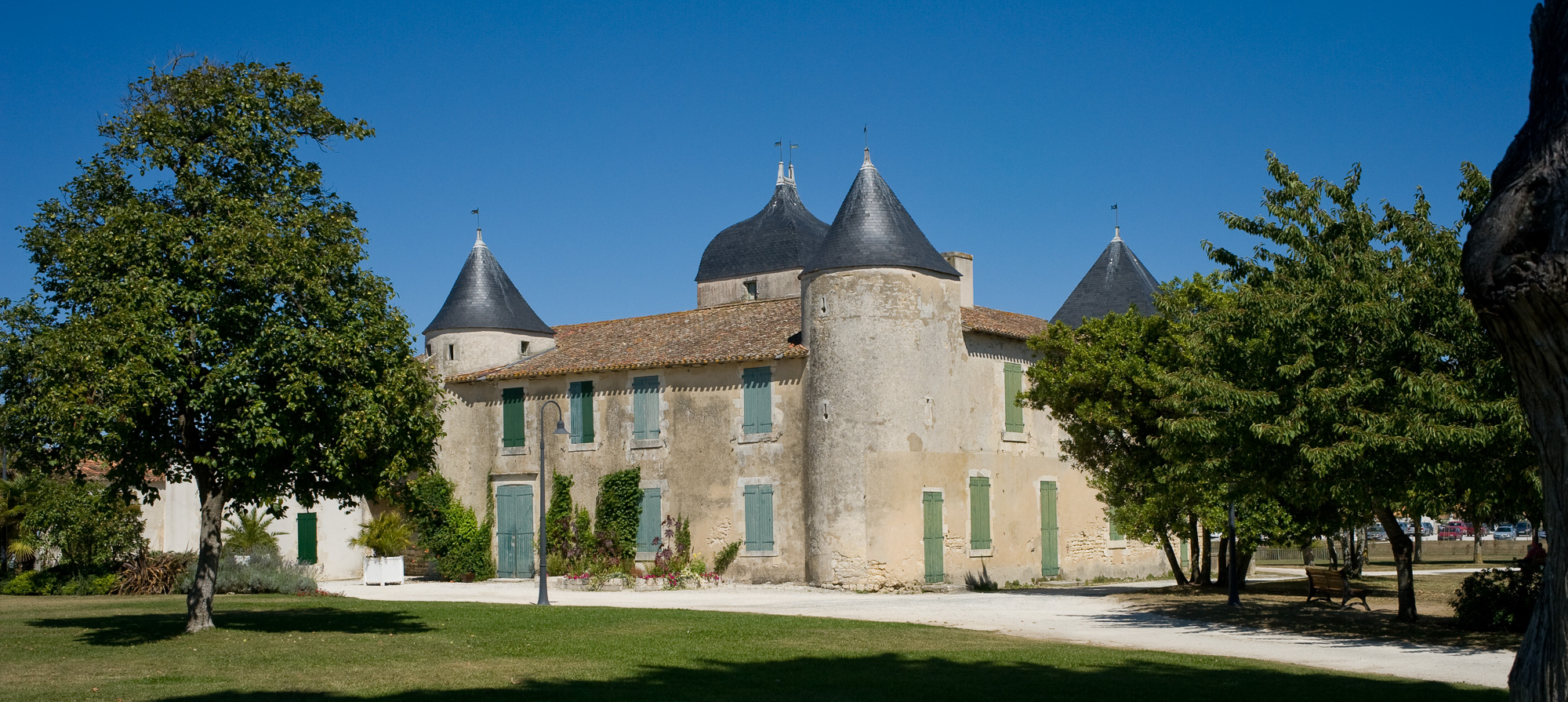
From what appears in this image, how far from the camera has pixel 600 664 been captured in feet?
40.1

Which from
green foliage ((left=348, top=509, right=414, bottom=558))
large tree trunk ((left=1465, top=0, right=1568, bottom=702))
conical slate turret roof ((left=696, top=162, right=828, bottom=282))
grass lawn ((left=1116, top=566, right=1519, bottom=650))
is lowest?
grass lawn ((left=1116, top=566, right=1519, bottom=650))

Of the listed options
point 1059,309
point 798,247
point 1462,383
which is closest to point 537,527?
point 798,247

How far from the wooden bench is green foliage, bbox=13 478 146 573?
782 inches

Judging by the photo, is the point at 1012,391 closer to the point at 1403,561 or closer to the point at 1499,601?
the point at 1403,561

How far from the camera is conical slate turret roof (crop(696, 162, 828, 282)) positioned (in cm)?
3516

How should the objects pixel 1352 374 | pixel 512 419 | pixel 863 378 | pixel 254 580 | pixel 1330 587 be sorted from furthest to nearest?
pixel 512 419 < pixel 863 378 < pixel 254 580 < pixel 1330 587 < pixel 1352 374

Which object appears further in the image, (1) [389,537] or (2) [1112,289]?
(2) [1112,289]

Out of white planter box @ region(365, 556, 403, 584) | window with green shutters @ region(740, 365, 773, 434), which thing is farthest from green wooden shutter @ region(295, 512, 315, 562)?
window with green shutters @ region(740, 365, 773, 434)

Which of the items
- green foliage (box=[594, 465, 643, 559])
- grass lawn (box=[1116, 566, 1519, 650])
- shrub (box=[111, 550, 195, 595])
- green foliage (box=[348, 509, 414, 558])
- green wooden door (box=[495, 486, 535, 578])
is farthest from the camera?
green foliage (box=[348, 509, 414, 558])

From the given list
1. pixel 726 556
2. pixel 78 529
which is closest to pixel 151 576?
pixel 78 529

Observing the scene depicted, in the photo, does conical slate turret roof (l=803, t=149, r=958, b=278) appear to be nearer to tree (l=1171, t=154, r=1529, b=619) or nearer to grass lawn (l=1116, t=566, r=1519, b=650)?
grass lawn (l=1116, t=566, r=1519, b=650)

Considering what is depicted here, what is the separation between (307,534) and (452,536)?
12.6 feet

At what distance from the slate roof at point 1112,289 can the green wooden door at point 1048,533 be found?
14.3 feet

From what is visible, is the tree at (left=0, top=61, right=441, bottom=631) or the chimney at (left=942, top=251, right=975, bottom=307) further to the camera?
the chimney at (left=942, top=251, right=975, bottom=307)
